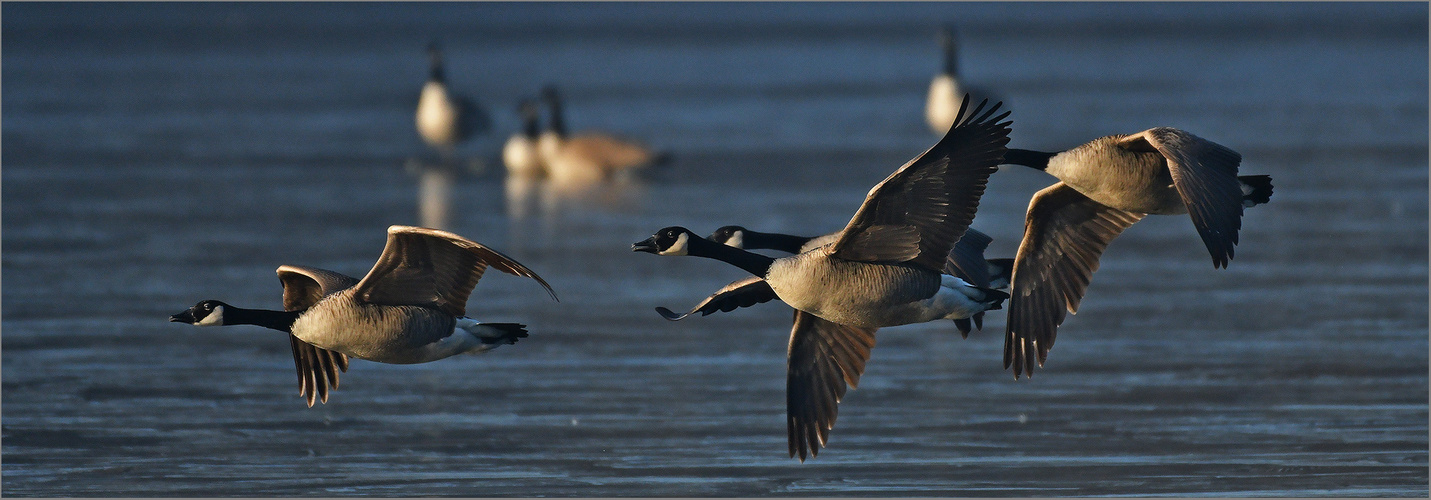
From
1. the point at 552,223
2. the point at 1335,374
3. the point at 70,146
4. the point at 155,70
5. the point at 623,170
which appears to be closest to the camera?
the point at 1335,374

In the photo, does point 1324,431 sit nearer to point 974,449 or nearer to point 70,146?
point 974,449

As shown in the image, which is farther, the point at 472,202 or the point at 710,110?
the point at 710,110

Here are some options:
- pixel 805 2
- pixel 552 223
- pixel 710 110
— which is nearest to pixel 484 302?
pixel 552 223

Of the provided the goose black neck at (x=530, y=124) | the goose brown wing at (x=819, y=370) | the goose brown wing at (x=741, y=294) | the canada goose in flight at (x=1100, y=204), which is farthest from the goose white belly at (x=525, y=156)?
the goose brown wing at (x=741, y=294)

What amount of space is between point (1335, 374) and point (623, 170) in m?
11.0

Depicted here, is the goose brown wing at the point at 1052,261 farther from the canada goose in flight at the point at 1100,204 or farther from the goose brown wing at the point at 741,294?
the goose brown wing at the point at 741,294

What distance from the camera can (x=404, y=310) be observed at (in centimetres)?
827

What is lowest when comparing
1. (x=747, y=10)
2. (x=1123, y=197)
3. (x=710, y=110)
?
(x=1123, y=197)

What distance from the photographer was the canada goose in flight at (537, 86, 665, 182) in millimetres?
20125

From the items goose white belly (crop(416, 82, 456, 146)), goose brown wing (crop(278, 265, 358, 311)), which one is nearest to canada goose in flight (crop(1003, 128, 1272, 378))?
goose brown wing (crop(278, 265, 358, 311))

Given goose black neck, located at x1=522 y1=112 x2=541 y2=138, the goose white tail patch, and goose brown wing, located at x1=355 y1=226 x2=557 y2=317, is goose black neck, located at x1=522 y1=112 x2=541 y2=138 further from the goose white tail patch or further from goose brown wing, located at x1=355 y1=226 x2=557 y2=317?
the goose white tail patch

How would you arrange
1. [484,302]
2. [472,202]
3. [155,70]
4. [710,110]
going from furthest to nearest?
1. [155,70]
2. [710,110]
3. [472,202]
4. [484,302]

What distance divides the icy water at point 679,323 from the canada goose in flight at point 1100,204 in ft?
1.88

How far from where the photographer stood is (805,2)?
322ft
